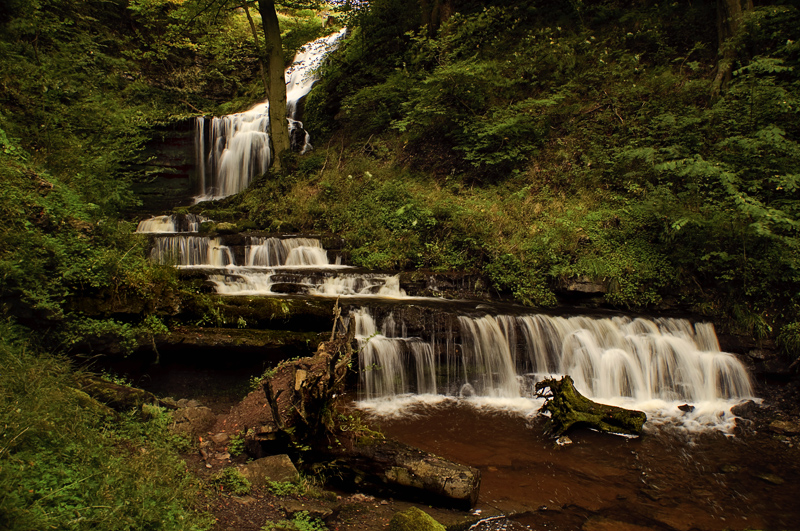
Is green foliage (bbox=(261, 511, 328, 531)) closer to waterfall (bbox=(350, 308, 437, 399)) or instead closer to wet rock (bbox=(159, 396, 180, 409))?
wet rock (bbox=(159, 396, 180, 409))

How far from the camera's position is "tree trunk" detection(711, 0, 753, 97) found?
10.9m

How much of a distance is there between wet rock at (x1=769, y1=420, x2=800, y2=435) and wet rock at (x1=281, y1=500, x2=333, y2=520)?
6.48 metres

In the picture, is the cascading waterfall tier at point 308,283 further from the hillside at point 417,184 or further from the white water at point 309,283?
the hillside at point 417,184

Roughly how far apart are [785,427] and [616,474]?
3265 millimetres

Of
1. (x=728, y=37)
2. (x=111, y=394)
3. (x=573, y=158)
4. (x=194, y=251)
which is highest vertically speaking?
(x=728, y=37)

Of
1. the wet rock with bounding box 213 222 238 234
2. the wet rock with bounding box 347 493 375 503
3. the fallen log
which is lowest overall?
the wet rock with bounding box 347 493 375 503

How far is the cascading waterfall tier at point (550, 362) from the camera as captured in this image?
7.43 m

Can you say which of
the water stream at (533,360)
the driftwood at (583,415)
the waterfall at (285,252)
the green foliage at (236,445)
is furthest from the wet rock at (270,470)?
the waterfall at (285,252)

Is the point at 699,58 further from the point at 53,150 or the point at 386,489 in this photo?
the point at 53,150

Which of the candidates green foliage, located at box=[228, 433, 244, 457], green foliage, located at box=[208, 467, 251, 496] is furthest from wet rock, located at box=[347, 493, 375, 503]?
green foliage, located at box=[228, 433, 244, 457]

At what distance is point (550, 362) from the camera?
7.79 metres

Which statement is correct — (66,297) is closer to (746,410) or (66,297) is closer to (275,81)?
(746,410)

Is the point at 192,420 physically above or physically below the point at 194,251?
below

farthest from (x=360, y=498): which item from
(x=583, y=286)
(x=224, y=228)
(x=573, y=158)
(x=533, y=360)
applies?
(x=573, y=158)
